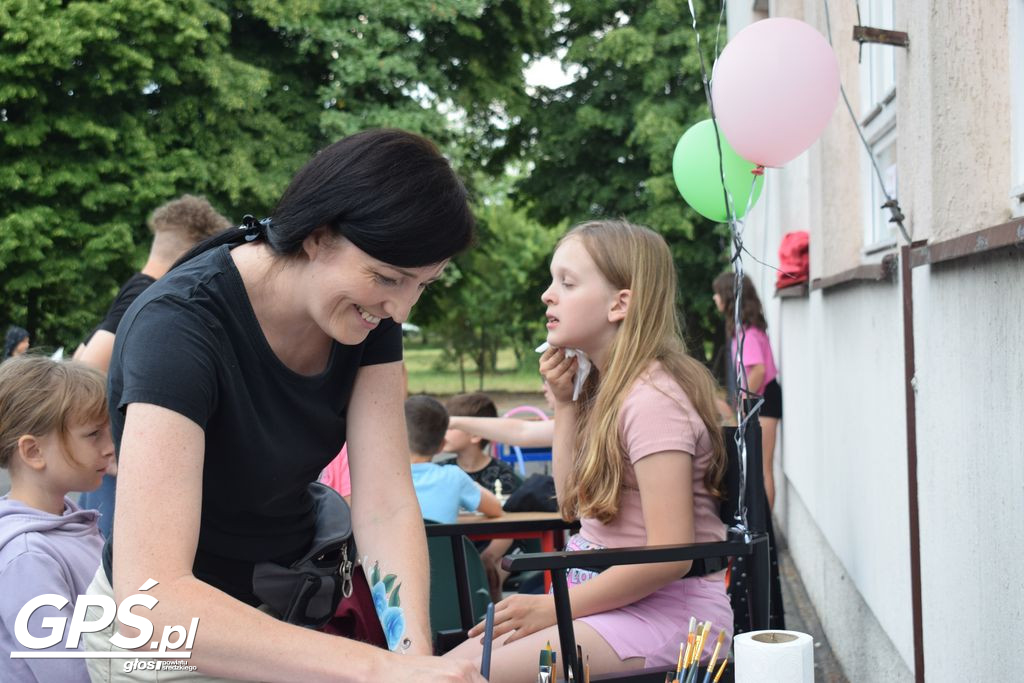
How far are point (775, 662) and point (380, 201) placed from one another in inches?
35.0

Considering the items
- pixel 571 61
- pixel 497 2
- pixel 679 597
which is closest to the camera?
pixel 679 597

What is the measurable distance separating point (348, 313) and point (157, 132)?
15333 mm

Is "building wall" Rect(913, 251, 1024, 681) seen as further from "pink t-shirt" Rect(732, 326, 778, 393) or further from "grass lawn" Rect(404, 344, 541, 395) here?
"grass lawn" Rect(404, 344, 541, 395)

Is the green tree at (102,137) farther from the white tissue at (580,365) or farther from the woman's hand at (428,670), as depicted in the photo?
the woman's hand at (428,670)

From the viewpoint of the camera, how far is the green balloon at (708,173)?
4.76 m

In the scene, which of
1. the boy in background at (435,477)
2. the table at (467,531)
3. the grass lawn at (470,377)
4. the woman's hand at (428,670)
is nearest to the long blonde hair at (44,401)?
the table at (467,531)

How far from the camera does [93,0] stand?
14703mm

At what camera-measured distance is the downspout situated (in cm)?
294

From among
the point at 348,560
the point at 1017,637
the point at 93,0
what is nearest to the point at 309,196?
the point at 348,560

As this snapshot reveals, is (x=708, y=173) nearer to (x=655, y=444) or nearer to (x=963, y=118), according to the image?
(x=963, y=118)

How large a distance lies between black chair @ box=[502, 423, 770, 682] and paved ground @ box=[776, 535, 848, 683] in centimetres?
118

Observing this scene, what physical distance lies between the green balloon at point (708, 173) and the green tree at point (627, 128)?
1332 cm

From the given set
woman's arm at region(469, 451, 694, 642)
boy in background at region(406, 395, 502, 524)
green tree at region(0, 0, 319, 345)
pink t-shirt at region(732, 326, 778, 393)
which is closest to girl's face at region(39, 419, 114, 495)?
woman's arm at region(469, 451, 694, 642)

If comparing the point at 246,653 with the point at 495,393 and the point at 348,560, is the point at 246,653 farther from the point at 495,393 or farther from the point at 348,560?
the point at 495,393
